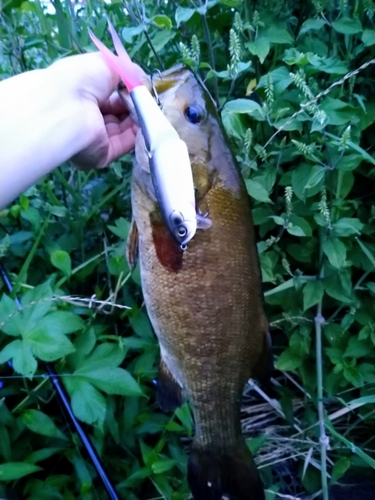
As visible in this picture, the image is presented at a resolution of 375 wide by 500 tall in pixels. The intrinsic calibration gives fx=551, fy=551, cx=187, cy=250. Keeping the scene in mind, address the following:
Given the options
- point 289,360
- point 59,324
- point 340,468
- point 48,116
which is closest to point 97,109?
point 48,116

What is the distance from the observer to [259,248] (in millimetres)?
1354

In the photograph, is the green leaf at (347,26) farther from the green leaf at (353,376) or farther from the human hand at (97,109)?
the green leaf at (353,376)

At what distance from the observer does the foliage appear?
3.91 feet

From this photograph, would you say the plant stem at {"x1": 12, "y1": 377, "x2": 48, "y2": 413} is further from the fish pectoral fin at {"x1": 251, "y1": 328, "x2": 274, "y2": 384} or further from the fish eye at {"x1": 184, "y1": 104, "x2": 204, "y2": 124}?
the fish eye at {"x1": 184, "y1": 104, "x2": 204, "y2": 124}

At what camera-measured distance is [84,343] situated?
1240mm

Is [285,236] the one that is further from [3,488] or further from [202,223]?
[3,488]

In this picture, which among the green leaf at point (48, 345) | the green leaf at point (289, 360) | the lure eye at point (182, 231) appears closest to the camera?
the lure eye at point (182, 231)

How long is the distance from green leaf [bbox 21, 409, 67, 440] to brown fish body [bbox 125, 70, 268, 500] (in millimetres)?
271

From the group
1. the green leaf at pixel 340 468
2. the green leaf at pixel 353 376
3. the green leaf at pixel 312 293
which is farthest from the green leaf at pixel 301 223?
the green leaf at pixel 340 468

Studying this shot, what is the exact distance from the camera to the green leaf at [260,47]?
1241mm

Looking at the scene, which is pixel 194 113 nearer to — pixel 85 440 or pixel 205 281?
pixel 205 281

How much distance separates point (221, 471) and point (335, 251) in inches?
21.6

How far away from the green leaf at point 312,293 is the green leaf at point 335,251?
0.35ft

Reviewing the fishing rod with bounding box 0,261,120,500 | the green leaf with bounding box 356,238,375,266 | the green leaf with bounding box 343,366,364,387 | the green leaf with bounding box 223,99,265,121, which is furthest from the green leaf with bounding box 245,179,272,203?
the fishing rod with bounding box 0,261,120,500
